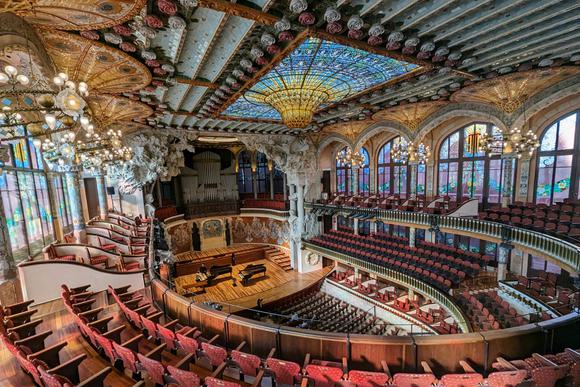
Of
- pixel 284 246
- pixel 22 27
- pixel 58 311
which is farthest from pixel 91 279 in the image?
pixel 284 246

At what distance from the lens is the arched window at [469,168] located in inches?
437

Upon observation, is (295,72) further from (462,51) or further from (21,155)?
(21,155)

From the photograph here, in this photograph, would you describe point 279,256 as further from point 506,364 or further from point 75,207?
point 506,364

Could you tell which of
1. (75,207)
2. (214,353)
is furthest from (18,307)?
(75,207)

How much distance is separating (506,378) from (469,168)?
11191 mm

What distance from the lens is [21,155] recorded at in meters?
8.58

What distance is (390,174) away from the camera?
50.4ft

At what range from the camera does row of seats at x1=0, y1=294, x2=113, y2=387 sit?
279 centimetres

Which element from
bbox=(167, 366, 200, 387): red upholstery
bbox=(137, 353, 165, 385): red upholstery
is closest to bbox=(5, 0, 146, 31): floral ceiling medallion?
bbox=(137, 353, 165, 385): red upholstery

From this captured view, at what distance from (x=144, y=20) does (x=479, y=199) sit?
14.0 m

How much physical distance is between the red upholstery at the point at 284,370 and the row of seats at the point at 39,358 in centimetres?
202

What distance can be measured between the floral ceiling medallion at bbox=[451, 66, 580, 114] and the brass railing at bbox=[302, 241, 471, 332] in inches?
289

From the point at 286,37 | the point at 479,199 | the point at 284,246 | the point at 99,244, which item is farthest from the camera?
the point at 284,246

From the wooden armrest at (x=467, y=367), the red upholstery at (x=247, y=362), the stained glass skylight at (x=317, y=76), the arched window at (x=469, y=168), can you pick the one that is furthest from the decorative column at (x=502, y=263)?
the red upholstery at (x=247, y=362)
